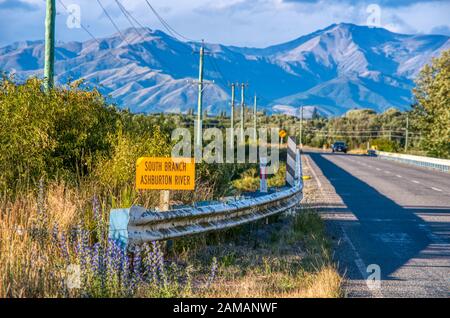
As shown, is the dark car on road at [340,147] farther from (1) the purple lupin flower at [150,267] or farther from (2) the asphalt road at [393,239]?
(1) the purple lupin flower at [150,267]

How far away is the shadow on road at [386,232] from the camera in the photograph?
410 inches

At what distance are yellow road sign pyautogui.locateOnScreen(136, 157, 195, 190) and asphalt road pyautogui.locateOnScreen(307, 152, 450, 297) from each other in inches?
86.1

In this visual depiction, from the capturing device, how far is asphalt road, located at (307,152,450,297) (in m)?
8.41

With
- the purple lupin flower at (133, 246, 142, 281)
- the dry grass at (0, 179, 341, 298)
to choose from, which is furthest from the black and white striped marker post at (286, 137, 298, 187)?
the purple lupin flower at (133, 246, 142, 281)

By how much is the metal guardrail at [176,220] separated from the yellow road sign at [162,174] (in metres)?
0.33

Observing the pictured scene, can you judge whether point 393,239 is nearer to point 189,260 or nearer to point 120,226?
point 189,260

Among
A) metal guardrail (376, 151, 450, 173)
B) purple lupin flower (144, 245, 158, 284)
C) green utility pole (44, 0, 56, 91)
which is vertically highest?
green utility pole (44, 0, 56, 91)

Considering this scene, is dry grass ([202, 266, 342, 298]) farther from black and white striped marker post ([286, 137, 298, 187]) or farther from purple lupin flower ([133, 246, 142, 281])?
black and white striped marker post ([286, 137, 298, 187])

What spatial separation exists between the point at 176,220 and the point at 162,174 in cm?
58

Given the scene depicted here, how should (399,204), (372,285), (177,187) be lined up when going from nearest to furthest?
(372,285)
(177,187)
(399,204)
